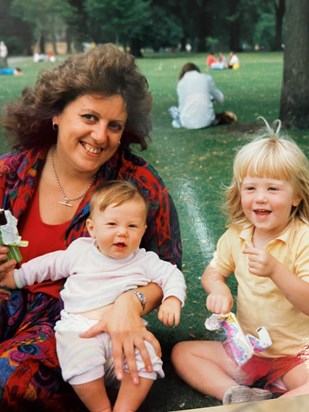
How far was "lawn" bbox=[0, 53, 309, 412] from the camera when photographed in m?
2.08

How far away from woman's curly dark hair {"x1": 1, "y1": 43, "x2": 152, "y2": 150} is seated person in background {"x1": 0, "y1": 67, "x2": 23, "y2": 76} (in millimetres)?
42

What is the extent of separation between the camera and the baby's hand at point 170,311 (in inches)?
78.8

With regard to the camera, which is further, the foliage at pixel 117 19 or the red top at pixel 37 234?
the red top at pixel 37 234

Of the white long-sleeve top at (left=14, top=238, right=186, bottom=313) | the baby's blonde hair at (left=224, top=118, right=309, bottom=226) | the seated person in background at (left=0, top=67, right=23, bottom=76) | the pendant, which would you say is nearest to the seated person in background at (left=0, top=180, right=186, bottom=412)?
the white long-sleeve top at (left=14, top=238, right=186, bottom=313)

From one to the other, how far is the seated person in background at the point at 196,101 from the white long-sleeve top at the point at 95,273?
1.07 feet

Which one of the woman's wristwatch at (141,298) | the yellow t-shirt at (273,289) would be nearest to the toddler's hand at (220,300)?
the yellow t-shirt at (273,289)

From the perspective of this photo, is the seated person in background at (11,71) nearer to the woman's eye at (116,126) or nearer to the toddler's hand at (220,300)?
the woman's eye at (116,126)

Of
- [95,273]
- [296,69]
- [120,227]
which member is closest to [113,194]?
[120,227]

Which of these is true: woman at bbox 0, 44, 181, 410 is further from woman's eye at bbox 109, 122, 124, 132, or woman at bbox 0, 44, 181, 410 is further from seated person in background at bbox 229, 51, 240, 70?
seated person in background at bbox 229, 51, 240, 70

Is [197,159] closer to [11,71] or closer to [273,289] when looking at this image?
[273,289]

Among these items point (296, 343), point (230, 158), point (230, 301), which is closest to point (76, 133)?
point (230, 158)

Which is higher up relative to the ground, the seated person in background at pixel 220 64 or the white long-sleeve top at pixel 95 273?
the seated person in background at pixel 220 64

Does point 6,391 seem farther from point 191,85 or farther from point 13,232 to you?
point 191,85

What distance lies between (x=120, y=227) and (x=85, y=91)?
30cm
